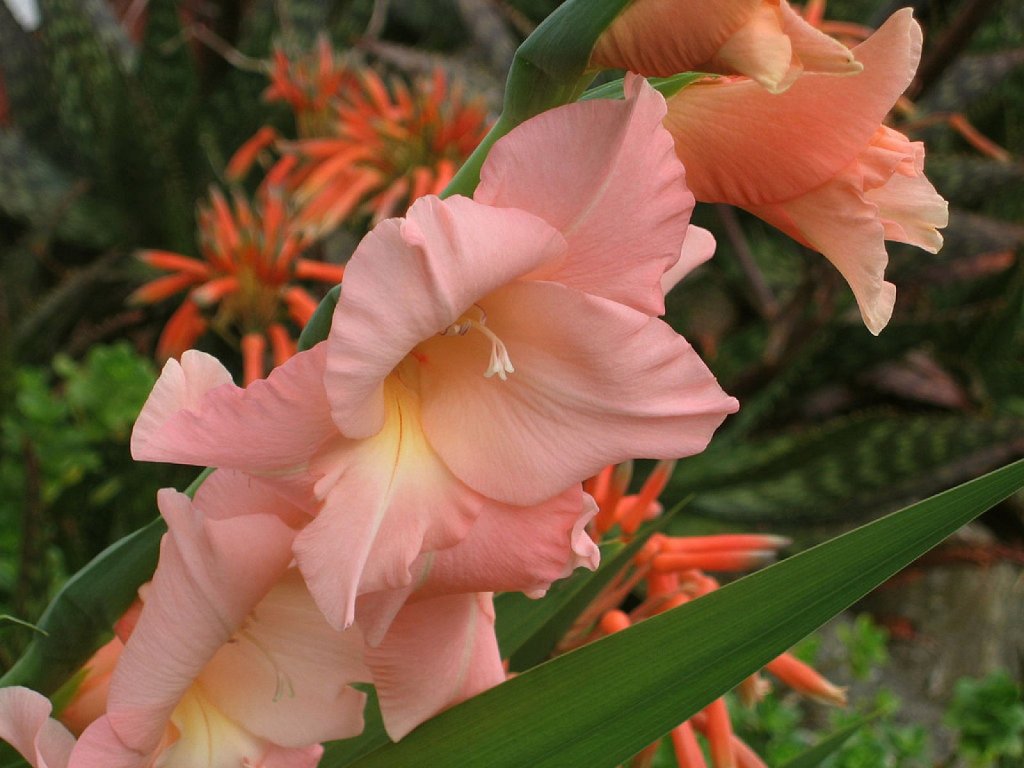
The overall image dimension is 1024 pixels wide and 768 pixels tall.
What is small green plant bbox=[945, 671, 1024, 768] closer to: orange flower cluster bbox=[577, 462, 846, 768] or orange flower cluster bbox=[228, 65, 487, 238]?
orange flower cluster bbox=[577, 462, 846, 768]

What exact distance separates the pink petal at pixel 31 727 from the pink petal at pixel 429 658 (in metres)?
0.08

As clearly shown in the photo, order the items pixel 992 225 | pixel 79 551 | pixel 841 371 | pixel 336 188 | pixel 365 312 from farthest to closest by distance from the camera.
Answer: pixel 841 371
pixel 992 225
pixel 336 188
pixel 79 551
pixel 365 312

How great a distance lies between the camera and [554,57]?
256mm

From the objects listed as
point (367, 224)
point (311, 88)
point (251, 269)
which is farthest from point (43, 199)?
point (251, 269)

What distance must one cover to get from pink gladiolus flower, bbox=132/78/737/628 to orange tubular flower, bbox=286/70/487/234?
0.92m

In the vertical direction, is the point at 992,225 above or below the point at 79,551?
below

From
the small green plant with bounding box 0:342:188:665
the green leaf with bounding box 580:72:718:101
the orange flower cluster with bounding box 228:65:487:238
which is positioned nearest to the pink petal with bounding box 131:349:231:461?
the green leaf with bounding box 580:72:718:101

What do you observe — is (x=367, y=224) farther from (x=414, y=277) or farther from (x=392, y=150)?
(x=414, y=277)

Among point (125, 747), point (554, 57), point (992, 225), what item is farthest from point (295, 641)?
point (992, 225)

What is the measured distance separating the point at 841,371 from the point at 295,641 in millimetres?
1500

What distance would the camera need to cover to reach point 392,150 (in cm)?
123

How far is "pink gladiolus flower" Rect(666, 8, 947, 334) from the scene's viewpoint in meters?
0.26

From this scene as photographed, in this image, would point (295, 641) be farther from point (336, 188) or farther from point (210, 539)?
point (336, 188)

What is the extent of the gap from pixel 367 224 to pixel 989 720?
820mm
